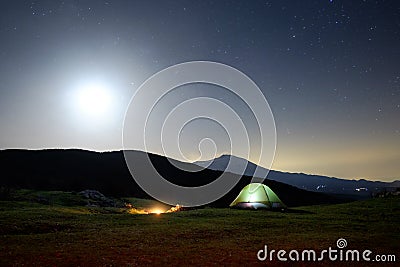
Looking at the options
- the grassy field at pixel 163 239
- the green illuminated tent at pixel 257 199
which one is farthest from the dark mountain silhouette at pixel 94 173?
the grassy field at pixel 163 239

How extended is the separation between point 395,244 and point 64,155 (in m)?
158

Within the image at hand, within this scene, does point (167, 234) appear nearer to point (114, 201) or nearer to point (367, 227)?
point (367, 227)

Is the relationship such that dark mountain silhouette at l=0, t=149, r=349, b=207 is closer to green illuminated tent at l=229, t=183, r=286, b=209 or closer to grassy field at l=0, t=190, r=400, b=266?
green illuminated tent at l=229, t=183, r=286, b=209

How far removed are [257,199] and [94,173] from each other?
117 meters

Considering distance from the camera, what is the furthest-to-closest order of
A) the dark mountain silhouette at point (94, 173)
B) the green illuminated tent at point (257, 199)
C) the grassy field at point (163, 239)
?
the dark mountain silhouette at point (94, 173) < the green illuminated tent at point (257, 199) < the grassy field at point (163, 239)

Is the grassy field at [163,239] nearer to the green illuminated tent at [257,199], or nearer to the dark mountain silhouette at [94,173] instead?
the green illuminated tent at [257,199]

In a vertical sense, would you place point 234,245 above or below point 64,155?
below

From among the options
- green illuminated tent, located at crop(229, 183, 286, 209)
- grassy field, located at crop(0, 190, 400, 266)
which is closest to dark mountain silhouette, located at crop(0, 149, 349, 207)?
green illuminated tent, located at crop(229, 183, 286, 209)

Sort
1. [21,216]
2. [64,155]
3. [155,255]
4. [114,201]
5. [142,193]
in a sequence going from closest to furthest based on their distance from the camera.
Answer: [155,255] < [21,216] < [114,201] < [142,193] < [64,155]

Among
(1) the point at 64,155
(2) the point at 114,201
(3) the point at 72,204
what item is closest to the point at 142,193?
(1) the point at 64,155

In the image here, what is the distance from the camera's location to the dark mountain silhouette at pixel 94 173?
12762 centimetres

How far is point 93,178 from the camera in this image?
14375 cm

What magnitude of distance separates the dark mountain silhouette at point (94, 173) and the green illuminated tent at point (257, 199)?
239 feet

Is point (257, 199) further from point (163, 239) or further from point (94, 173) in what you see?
point (94, 173)
